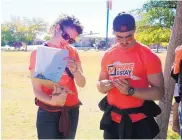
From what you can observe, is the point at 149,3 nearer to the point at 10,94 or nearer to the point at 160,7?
the point at 160,7

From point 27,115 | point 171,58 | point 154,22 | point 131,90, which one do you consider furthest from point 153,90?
point 154,22

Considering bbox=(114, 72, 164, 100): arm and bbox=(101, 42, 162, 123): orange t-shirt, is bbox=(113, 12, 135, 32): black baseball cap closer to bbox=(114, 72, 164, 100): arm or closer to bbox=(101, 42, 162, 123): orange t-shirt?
bbox=(101, 42, 162, 123): orange t-shirt

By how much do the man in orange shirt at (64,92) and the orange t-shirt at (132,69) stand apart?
0.34 meters

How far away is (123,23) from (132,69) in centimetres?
39

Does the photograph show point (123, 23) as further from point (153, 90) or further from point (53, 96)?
point (53, 96)

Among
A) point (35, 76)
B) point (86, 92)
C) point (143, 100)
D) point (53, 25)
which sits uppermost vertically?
point (53, 25)

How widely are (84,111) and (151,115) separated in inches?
171

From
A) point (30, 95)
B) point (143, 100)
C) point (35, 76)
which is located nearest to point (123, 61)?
point (143, 100)

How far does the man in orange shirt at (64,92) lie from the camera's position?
2777 mm

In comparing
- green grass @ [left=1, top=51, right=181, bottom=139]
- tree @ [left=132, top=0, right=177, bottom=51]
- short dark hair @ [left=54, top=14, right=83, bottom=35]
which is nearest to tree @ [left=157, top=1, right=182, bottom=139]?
short dark hair @ [left=54, top=14, right=83, bottom=35]

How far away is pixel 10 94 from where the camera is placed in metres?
9.11

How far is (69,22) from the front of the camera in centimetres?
282

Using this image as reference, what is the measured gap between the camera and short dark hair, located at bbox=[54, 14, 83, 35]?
111 inches

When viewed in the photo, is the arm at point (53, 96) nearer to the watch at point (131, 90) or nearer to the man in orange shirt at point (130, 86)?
the man in orange shirt at point (130, 86)
